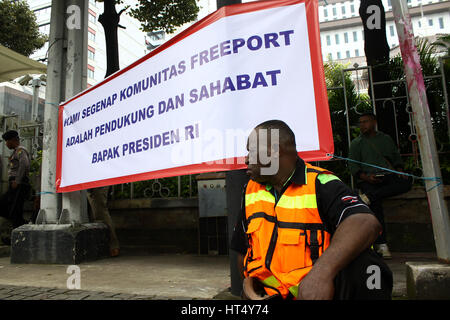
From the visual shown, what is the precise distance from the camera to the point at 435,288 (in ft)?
8.26

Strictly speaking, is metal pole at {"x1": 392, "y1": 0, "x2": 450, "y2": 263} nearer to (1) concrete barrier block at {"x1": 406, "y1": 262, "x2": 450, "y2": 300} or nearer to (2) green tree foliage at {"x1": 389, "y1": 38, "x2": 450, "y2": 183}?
(1) concrete barrier block at {"x1": 406, "y1": 262, "x2": 450, "y2": 300}

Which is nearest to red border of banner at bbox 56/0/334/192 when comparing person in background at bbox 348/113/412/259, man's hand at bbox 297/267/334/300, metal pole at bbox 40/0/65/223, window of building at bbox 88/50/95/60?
man's hand at bbox 297/267/334/300

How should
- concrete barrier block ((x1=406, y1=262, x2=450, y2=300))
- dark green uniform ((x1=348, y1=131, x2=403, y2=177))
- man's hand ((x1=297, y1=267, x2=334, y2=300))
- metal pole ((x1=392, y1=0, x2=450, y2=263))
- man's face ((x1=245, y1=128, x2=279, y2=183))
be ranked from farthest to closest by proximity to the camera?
dark green uniform ((x1=348, y1=131, x2=403, y2=177)), metal pole ((x1=392, y1=0, x2=450, y2=263)), concrete barrier block ((x1=406, y1=262, x2=450, y2=300)), man's face ((x1=245, y1=128, x2=279, y2=183)), man's hand ((x1=297, y1=267, x2=334, y2=300))

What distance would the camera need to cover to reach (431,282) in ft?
8.29

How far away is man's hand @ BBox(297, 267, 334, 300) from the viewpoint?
1359mm

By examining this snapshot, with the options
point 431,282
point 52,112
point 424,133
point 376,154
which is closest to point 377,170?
point 376,154

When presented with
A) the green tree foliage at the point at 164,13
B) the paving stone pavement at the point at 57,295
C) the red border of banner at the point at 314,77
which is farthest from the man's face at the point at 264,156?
the green tree foliage at the point at 164,13

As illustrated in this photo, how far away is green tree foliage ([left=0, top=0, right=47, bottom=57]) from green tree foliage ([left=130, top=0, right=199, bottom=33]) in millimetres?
9796

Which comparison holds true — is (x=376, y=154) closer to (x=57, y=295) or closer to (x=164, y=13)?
(x=57, y=295)

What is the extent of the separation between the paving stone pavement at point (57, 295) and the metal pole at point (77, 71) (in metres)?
1.70

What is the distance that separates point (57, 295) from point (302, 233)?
8.58 ft
